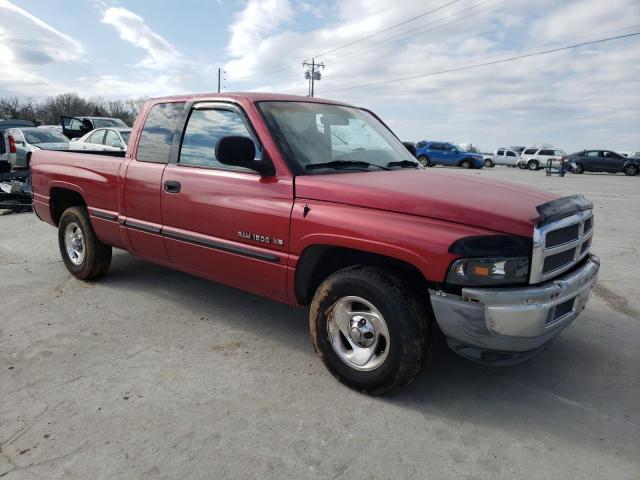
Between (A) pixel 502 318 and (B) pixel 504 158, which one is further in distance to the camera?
(B) pixel 504 158

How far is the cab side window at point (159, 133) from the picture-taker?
410 cm

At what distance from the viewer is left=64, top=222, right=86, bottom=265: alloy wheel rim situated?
5.13 m

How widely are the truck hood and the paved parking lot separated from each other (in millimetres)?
1122

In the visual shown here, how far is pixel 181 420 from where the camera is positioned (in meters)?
2.68

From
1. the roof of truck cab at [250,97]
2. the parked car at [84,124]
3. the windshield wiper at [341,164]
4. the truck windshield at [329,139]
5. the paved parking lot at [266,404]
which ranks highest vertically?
the parked car at [84,124]

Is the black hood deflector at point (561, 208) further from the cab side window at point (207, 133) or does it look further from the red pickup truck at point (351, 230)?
the cab side window at point (207, 133)

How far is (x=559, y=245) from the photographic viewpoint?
2.77 m

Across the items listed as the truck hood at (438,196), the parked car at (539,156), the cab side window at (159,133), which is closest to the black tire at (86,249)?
the cab side window at (159,133)

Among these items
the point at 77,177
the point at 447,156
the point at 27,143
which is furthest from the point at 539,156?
the point at 77,177

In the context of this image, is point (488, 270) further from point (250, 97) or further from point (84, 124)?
point (84, 124)

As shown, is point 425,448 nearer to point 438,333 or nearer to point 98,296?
point 438,333

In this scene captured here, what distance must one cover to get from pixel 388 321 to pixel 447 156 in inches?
1266

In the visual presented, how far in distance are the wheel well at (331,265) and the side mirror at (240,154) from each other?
0.64 metres

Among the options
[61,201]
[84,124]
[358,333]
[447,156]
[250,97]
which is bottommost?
[358,333]
